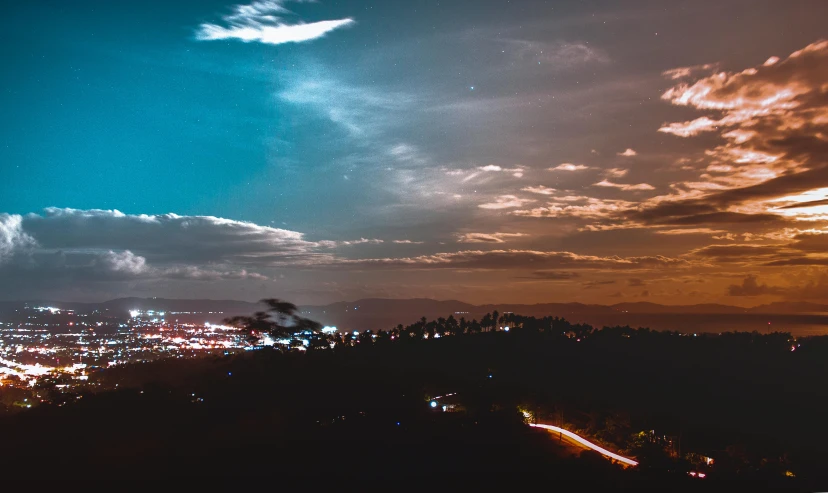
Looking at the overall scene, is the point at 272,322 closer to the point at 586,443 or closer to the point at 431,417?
the point at 431,417

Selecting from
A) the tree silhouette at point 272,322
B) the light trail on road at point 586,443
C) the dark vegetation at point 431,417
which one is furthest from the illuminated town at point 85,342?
the light trail on road at point 586,443

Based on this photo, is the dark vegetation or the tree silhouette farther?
the tree silhouette

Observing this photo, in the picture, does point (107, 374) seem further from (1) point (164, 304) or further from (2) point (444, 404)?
(1) point (164, 304)

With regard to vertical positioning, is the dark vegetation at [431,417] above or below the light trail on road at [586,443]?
above

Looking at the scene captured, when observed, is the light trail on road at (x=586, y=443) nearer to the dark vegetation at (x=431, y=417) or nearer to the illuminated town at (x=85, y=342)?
the dark vegetation at (x=431, y=417)

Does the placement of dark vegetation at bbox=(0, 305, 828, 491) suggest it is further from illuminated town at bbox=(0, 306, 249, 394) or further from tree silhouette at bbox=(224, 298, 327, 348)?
illuminated town at bbox=(0, 306, 249, 394)

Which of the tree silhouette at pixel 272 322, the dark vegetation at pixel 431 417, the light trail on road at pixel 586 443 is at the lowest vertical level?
the light trail on road at pixel 586 443

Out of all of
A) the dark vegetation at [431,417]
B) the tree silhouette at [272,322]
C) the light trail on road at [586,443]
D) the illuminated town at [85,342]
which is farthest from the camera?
the illuminated town at [85,342]

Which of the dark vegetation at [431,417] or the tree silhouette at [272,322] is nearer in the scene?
the dark vegetation at [431,417]

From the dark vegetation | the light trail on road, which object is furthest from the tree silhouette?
the light trail on road
